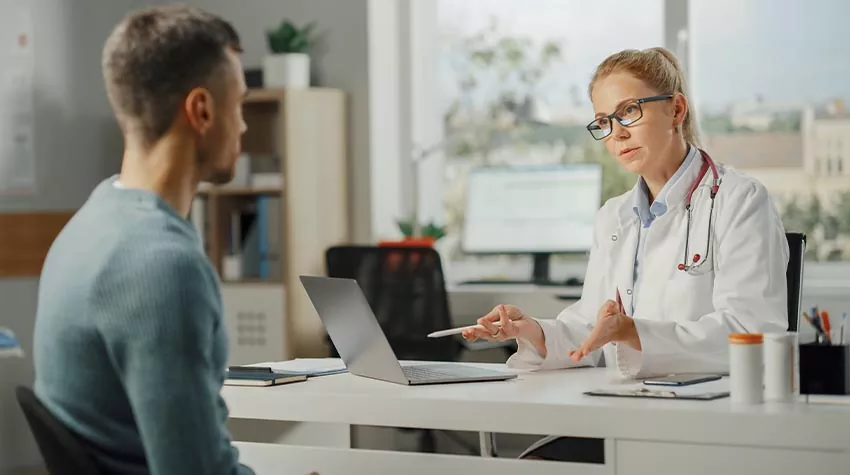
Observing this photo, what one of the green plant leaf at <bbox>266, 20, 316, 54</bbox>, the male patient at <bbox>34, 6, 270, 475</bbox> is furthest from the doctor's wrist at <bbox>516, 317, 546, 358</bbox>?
the green plant leaf at <bbox>266, 20, 316, 54</bbox>

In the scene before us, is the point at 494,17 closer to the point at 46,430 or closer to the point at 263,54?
the point at 263,54

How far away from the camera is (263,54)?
16.5 ft

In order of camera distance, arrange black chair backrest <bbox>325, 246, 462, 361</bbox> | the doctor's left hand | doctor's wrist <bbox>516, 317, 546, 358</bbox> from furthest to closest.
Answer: black chair backrest <bbox>325, 246, 462, 361</bbox> < doctor's wrist <bbox>516, 317, 546, 358</bbox> < the doctor's left hand

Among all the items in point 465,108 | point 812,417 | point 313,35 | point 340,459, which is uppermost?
point 313,35

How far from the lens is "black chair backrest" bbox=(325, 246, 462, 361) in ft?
12.9

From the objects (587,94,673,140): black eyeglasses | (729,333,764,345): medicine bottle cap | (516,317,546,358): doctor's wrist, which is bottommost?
(516,317,546,358): doctor's wrist

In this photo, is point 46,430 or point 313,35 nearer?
point 46,430

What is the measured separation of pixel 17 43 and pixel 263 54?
3.28 ft

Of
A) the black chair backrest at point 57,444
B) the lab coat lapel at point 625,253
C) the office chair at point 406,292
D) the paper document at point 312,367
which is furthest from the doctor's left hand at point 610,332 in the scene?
the office chair at point 406,292

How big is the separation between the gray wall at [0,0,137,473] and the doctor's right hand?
2.94 m

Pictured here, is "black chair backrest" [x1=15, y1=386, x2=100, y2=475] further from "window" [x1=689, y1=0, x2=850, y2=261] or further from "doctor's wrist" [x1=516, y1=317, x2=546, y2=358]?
"window" [x1=689, y1=0, x2=850, y2=261]

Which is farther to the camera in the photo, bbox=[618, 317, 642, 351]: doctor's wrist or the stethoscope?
the stethoscope

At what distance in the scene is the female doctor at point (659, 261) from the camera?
7.07 feet

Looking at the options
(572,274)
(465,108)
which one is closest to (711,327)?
(572,274)
